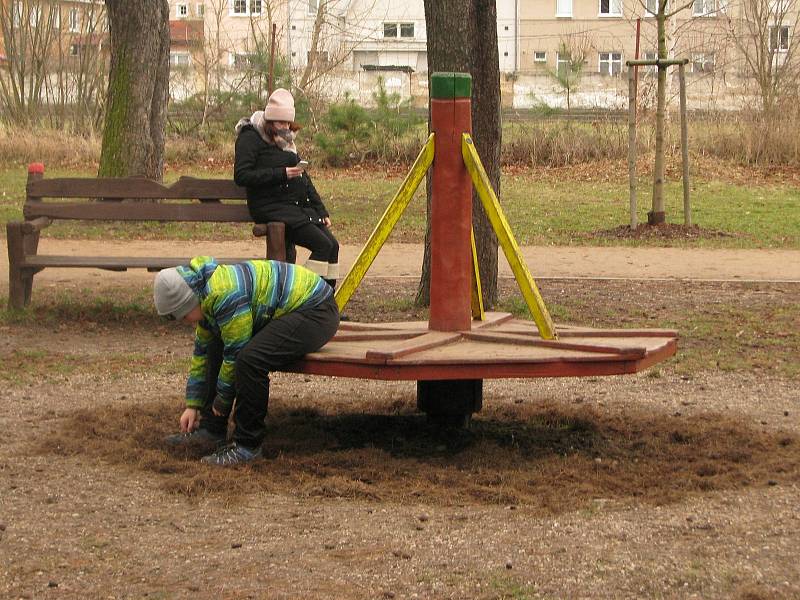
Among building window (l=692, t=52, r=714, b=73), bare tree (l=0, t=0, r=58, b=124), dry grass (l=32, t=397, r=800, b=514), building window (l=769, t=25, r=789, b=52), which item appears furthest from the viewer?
building window (l=692, t=52, r=714, b=73)

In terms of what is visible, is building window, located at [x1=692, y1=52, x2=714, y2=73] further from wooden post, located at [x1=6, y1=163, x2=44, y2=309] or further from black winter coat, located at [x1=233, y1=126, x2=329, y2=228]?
wooden post, located at [x1=6, y1=163, x2=44, y2=309]

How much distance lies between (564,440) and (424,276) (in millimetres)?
3594

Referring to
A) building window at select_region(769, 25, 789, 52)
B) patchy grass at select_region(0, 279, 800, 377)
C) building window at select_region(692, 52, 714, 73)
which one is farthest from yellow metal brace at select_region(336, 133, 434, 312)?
building window at select_region(692, 52, 714, 73)

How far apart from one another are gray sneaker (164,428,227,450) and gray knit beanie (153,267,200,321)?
762 millimetres

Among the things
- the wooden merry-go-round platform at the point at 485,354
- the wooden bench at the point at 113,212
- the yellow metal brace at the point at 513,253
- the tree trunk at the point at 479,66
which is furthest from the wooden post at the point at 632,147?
the yellow metal brace at the point at 513,253

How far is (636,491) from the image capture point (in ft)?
17.8

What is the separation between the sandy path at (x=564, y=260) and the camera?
11.9 meters

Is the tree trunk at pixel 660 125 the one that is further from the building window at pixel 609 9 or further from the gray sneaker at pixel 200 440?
the building window at pixel 609 9

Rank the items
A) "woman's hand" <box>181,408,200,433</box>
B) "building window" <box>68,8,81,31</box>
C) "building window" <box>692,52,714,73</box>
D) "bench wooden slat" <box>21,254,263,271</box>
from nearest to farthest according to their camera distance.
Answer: "woman's hand" <box>181,408,200,433</box> < "bench wooden slat" <box>21,254,263,271</box> < "building window" <box>692,52,714,73</box> < "building window" <box>68,8,81,31</box>

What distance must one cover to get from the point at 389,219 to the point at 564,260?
22.1ft

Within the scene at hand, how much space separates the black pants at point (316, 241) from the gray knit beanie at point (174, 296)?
3609 mm

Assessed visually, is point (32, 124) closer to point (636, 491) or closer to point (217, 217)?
point (217, 217)

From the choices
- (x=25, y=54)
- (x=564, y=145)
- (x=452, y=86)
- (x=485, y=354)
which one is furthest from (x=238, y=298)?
(x=25, y=54)

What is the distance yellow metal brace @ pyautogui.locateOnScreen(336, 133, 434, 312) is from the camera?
20.3ft
